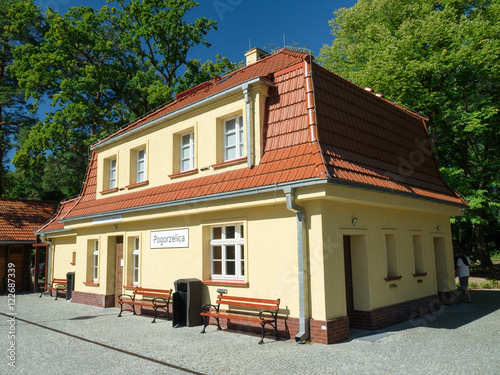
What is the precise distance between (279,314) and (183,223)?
14.1 feet

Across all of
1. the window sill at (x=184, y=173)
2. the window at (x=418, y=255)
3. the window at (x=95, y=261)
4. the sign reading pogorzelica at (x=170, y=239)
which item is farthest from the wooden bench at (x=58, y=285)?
the window at (x=418, y=255)

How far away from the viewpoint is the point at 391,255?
436 inches

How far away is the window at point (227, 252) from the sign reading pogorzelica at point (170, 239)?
1019 millimetres

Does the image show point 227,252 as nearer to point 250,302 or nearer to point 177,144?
point 250,302

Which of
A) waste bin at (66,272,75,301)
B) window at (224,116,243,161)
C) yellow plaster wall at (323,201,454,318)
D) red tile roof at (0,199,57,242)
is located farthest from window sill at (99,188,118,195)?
red tile roof at (0,199,57,242)

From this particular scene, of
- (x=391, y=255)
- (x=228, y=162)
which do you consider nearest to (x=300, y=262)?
(x=228, y=162)

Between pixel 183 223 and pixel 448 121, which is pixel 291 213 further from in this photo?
pixel 448 121

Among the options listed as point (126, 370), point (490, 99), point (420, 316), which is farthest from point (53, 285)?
point (490, 99)

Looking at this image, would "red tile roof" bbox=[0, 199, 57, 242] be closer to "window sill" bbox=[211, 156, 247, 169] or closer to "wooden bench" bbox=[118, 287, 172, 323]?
"wooden bench" bbox=[118, 287, 172, 323]

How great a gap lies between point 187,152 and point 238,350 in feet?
21.7

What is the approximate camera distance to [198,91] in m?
15.2

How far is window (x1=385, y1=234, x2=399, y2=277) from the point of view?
10.9 metres

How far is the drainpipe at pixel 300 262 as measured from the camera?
820 cm

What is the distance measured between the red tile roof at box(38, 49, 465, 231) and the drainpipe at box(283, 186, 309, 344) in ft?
1.34
